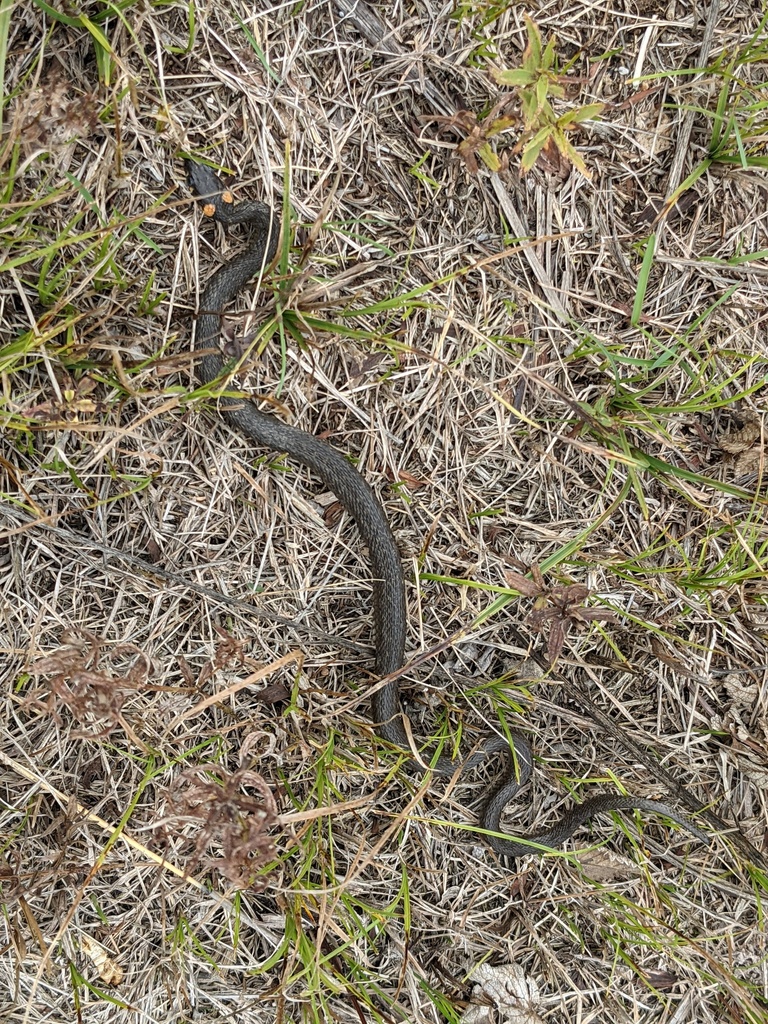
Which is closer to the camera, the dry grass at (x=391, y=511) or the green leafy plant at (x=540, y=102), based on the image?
the green leafy plant at (x=540, y=102)

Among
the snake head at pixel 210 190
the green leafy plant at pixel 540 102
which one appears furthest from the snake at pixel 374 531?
the green leafy plant at pixel 540 102

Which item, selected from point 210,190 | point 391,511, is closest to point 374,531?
point 391,511

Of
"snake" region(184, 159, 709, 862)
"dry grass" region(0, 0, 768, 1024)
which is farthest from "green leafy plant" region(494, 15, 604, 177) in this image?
"snake" region(184, 159, 709, 862)

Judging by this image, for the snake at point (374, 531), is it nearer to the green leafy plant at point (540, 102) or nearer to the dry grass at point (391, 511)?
the dry grass at point (391, 511)

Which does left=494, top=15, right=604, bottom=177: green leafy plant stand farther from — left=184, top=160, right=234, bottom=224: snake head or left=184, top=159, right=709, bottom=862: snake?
left=184, top=160, right=234, bottom=224: snake head

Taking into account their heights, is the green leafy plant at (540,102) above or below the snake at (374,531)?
above

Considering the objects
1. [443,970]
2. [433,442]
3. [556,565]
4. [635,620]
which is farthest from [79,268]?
[443,970]

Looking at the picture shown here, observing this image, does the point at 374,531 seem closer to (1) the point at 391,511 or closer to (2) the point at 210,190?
(1) the point at 391,511
